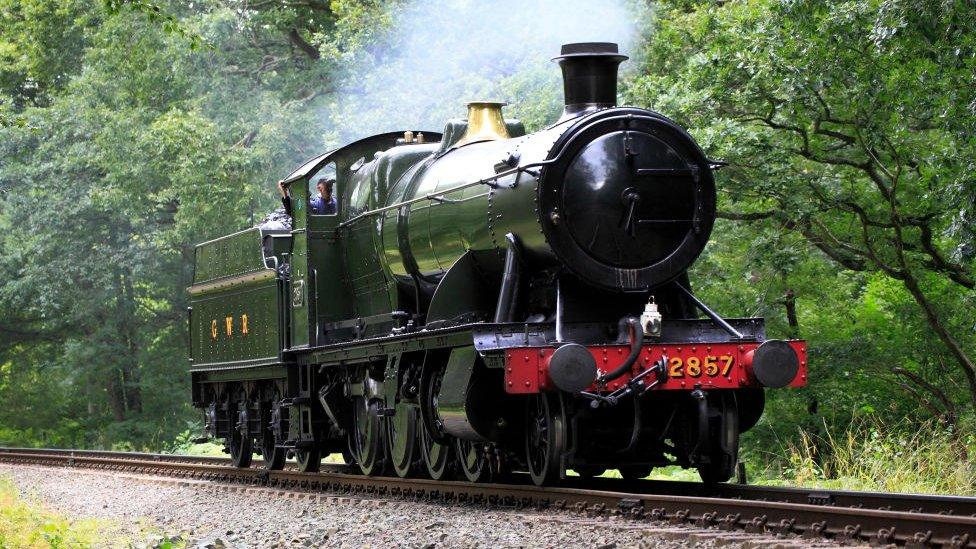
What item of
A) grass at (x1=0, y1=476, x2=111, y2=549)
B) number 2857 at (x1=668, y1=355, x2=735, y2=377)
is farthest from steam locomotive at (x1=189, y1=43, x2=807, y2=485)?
grass at (x1=0, y1=476, x2=111, y2=549)

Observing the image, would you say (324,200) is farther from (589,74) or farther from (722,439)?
(722,439)

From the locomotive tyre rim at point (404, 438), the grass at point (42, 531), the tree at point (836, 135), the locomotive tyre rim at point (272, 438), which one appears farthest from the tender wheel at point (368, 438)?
the tree at point (836, 135)

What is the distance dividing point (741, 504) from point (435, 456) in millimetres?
4626

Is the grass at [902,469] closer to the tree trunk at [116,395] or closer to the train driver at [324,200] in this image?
the train driver at [324,200]

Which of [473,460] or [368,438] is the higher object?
[368,438]

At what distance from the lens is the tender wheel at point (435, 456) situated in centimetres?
1223

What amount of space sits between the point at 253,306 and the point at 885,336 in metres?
7.76

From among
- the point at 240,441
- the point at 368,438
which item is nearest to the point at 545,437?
the point at 368,438

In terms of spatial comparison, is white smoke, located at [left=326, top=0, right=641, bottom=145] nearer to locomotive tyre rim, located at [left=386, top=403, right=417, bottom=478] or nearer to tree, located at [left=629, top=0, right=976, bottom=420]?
tree, located at [left=629, top=0, right=976, bottom=420]

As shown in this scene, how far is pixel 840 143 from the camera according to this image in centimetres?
1548

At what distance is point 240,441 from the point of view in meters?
17.0

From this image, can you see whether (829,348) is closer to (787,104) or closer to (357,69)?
(787,104)

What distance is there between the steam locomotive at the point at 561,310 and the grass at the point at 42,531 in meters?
2.96

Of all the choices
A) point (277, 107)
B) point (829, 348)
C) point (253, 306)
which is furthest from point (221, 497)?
point (277, 107)
